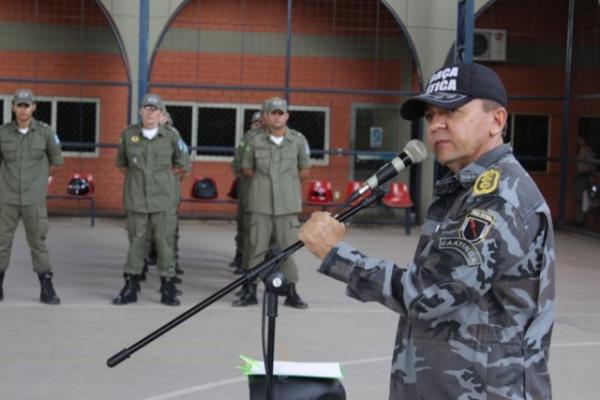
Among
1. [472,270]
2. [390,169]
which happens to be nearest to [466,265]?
[472,270]

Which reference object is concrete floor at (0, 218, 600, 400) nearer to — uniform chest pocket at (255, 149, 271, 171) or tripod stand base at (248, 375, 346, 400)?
uniform chest pocket at (255, 149, 271, 171)

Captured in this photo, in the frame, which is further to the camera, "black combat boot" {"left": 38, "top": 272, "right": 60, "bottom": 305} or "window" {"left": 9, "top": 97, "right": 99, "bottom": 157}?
"window" {"left": 9, "top": 97, "right": 99, "bottom": 157}

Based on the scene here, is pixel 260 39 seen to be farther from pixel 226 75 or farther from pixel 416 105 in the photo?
pixel 416 105

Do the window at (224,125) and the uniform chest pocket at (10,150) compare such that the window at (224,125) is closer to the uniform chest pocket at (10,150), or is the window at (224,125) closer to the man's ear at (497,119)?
the uniform chest pocket at (10,150)

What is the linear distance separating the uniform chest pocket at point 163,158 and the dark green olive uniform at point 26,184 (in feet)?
3.00

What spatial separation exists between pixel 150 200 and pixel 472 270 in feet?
23.3

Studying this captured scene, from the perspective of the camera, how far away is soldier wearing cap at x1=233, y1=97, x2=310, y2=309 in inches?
378

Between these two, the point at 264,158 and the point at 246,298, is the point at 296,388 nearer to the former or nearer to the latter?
the point at 246,298

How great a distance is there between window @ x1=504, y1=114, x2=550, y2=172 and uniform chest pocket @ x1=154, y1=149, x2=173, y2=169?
9828 millimetres

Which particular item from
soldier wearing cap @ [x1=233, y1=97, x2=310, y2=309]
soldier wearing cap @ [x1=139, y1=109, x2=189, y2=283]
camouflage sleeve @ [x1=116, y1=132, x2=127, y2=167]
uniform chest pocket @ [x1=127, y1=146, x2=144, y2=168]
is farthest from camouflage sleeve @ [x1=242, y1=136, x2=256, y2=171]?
camouflage sleeve @ [x1=116, y1=132, x2=127, y2=167]

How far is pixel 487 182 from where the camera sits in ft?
9.05

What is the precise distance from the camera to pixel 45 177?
9.46 m

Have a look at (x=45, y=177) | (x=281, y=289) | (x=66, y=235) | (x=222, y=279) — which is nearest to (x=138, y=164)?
(x=45, y=177)

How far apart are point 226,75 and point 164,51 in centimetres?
110
